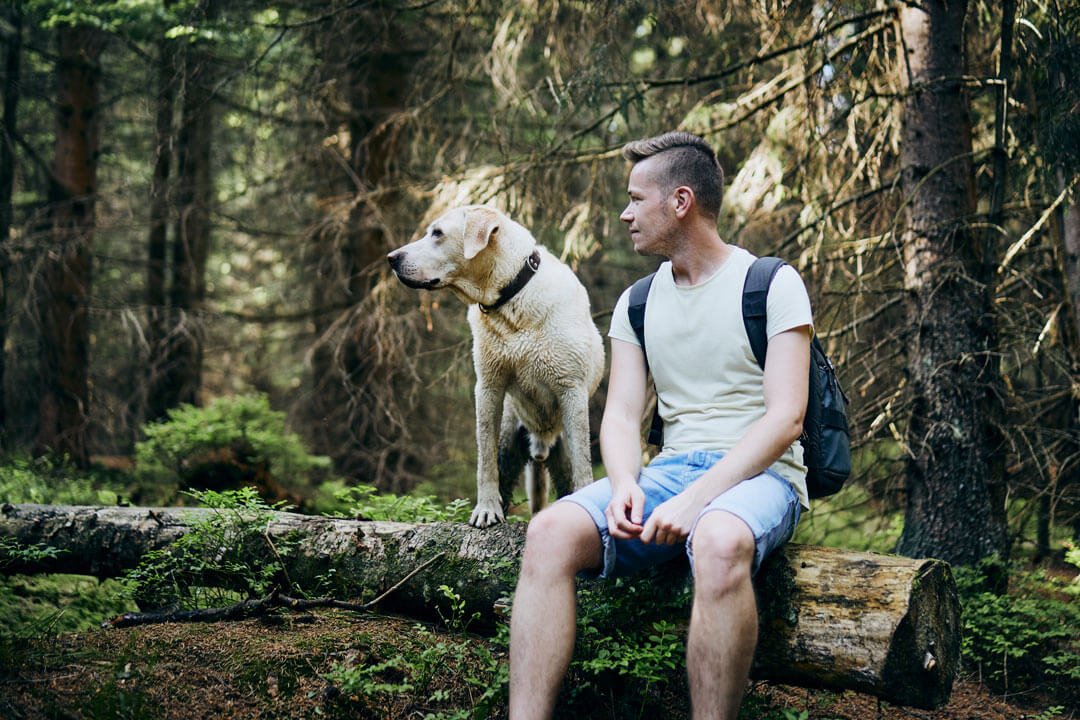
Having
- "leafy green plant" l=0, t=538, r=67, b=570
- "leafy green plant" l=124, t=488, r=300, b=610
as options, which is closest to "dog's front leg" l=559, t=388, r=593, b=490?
"leafy green plant" l=124, t=488, r=300, b=610

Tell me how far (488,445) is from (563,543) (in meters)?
1.53

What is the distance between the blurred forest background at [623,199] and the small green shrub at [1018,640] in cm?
44

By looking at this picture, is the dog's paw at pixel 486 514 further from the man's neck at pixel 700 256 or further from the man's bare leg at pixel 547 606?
the man's neck at pixel 700 256

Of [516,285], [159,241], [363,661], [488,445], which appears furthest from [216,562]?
[159,241]

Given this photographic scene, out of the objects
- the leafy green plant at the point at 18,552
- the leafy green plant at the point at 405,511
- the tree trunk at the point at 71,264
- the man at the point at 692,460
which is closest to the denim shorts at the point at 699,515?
the man at the point at 692,460

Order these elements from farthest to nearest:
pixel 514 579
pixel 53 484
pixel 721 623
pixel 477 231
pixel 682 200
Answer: pixel 53 484 < pixel 477 231 < pixel 514 579 < pixel 682 200 < pixel 721 623

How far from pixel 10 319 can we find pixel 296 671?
876 cm

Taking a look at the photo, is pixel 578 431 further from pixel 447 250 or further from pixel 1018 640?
pixel 1018 640

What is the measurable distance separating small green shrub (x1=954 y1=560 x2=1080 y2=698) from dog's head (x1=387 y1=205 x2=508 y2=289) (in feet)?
12.0

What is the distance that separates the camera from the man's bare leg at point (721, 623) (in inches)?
104

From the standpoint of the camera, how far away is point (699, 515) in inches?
116

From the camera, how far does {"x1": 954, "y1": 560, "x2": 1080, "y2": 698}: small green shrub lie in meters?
4.49

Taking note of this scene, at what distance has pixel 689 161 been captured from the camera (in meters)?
3.48

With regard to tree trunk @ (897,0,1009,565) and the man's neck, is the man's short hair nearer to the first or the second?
the man's neck
